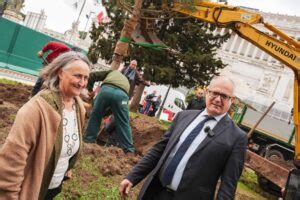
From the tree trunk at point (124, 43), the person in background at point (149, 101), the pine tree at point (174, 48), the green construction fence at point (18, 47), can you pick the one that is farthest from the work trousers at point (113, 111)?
the person in background at point (149, 101)

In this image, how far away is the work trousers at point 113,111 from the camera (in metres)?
6.00

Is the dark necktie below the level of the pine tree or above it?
below

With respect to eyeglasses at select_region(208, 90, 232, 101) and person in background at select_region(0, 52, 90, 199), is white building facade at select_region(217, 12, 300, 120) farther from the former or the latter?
person in background at select_region(0, 52, 90, 199)

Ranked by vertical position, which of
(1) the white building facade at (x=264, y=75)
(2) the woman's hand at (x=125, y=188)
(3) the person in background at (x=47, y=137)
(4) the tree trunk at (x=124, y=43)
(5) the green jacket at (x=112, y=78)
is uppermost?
(1) the white building facade at (x=264, y=75)

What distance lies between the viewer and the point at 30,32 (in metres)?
18.3

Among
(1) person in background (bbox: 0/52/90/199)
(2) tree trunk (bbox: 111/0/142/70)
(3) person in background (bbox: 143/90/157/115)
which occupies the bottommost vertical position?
(3) person in background (bbox: 143/90/157/115)

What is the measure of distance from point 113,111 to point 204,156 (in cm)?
355

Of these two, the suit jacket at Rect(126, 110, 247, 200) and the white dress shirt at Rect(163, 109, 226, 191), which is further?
the white dress shirt at Rect(163, 109, 226, 191)

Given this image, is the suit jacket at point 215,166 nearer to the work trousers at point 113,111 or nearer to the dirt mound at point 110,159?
the dirt mound at point 110,159

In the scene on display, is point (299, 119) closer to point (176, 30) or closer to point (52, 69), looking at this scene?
point (52, 69)

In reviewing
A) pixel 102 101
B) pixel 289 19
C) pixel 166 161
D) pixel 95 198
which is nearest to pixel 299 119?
pixel 102 101

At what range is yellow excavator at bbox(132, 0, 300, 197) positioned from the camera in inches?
326

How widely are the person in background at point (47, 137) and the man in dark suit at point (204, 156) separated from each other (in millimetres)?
731

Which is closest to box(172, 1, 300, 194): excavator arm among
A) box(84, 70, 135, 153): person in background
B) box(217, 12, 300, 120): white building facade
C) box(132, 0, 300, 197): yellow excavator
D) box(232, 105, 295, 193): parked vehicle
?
box(132, 0, 300, 197): yellow excavator
